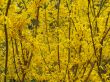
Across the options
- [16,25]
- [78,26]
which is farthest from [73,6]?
A: [16,25]

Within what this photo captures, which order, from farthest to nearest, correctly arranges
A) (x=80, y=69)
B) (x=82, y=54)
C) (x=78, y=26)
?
1. (x=80, y=69)
2. (x=82, y=54)
3. (x=78, y=26)

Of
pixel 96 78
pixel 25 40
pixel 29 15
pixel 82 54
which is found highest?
pixel 29 15

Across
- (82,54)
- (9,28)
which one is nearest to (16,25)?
(9,28)

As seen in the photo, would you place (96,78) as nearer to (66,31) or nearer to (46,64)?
(46,64)

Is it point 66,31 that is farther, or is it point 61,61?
point 66,31

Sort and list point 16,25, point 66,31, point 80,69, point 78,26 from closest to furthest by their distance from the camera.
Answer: point 16,25
point 78,26
point 80,69
point 66,31

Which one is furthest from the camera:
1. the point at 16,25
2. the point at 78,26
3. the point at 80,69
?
the point at 80,69

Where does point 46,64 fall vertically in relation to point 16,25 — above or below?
below

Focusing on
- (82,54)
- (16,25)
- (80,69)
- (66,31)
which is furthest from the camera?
(66,31)

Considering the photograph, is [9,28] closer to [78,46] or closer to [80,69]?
[78,46]
